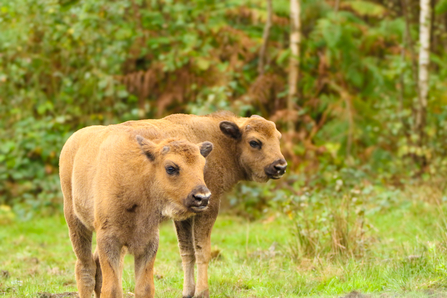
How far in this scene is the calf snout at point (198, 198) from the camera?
5.56m

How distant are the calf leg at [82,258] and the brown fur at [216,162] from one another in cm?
129

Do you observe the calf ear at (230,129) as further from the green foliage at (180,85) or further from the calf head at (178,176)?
the green foliage at (180,85)

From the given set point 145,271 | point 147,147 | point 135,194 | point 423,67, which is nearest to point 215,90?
point 423,67

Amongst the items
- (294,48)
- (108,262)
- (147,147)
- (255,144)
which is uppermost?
(147,147)

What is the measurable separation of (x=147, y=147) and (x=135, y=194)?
501mm

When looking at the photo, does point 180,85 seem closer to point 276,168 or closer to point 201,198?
point 276,168

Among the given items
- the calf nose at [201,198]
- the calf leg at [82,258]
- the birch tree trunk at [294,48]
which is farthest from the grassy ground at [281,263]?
the birch tree trunk at [294,48]

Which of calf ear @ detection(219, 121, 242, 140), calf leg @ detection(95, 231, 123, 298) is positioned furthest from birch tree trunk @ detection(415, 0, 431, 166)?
calf leg @ detection(95, 231, 123, 298)

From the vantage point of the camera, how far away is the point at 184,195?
567 cm

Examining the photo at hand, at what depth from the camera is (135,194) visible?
5820 millimetres

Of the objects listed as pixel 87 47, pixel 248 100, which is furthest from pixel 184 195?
pixel 87 47

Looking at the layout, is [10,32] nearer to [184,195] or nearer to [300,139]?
[300,139]

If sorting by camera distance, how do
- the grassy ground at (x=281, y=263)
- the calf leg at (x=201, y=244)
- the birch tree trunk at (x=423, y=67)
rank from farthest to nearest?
the birch tree trunk at (x=423, y=67) → the calf leg at (x=201, y=244) → the grassy ground at (x=281, y=263)

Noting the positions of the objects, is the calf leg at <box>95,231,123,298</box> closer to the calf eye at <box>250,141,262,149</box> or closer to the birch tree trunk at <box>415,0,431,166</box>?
the calf eye at <box>250,141,262,149</box>
